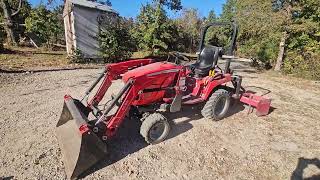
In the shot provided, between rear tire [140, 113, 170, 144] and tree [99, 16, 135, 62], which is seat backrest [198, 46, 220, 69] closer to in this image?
rear tire [140, 113, 170, 144]

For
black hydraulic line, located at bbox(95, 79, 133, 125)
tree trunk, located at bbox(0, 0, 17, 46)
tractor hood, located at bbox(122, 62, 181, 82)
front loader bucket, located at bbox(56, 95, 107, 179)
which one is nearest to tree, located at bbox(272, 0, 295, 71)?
tractor hood, located at bbox(122, 62, 181, 82)

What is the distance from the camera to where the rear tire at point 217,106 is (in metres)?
5.34

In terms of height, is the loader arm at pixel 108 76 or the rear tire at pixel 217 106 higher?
the loader arm at pixel 108 76

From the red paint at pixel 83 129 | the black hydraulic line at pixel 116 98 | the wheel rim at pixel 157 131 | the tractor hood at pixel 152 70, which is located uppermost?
the tractor hood at pixel 152 70

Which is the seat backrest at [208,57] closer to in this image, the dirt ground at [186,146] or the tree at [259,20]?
the dirt ground at [186,146]

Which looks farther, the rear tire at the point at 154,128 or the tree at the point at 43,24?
the tree at the point at 43,24

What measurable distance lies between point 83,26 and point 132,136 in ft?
33.5

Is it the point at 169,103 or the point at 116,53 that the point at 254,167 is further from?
the point at 116,53

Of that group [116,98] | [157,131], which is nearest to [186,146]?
[157,131]

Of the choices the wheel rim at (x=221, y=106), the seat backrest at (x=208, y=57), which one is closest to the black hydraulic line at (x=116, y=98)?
the seat backrest at (x=208, y=57)

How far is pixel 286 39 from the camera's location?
13750 mm

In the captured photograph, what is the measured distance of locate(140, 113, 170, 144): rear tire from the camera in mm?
4223

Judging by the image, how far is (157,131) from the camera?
452 cm

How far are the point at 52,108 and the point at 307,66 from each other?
37.0 feet
